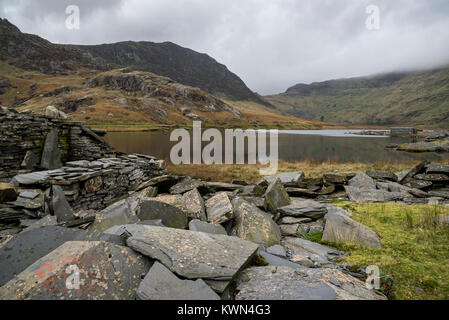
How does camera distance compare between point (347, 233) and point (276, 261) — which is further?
point (347, 233)

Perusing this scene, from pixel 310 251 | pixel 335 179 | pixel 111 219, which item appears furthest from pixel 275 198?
pixel 335 179

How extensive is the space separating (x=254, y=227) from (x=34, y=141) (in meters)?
11.0

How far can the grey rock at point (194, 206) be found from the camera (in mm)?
5973

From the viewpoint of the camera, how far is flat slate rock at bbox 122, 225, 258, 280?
10.9 ft

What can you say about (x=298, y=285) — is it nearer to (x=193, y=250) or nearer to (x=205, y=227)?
(x=193, y=250)

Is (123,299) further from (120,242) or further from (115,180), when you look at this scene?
(115,180)

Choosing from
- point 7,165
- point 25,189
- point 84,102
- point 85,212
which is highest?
point 84,102

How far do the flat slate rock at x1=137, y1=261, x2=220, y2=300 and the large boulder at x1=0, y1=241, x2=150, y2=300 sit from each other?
282 millimetres

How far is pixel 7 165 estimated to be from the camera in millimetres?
9484

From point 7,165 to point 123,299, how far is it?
10.5 m

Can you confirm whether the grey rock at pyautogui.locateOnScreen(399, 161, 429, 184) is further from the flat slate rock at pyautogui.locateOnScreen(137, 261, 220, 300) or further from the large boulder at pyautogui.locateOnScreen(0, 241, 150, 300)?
the large boulder at pyautogui.locateOnScreen(0, 241, 150, 300)

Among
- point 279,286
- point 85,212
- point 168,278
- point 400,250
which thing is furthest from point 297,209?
point 85,212

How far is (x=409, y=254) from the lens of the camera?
187 inches

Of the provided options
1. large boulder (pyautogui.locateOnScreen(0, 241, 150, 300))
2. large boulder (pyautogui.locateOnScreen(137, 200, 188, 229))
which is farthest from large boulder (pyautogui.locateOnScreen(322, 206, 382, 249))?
large boulder (pyautogui.locateOnScreen(0, 241, 150, 300))
